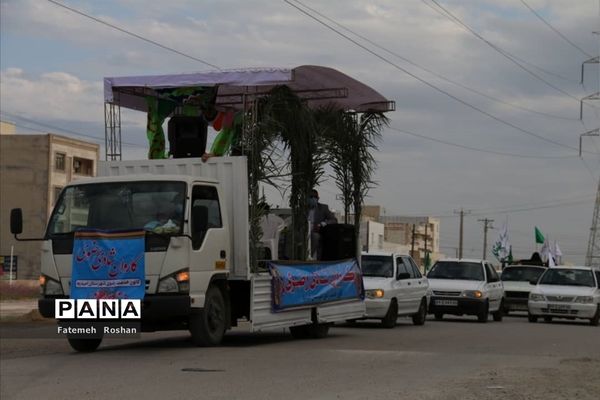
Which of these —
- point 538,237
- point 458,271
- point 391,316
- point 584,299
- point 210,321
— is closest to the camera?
point 210,321

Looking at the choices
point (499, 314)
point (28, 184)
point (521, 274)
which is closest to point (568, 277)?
point (499, 314)

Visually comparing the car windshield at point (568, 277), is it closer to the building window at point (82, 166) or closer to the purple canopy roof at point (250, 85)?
the purple canopy roof at point (250, 85)

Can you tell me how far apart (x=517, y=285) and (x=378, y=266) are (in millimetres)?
12566

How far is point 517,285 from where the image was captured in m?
34.8

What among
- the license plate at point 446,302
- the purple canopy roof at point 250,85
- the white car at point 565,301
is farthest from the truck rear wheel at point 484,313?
the purple canopy roof at point 250,85

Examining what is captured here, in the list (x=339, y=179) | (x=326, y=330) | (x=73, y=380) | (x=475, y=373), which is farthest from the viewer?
(x=339, y=179)

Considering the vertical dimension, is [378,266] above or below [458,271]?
above

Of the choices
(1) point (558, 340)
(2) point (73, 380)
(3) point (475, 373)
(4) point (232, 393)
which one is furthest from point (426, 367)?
(1) point (558, 340)

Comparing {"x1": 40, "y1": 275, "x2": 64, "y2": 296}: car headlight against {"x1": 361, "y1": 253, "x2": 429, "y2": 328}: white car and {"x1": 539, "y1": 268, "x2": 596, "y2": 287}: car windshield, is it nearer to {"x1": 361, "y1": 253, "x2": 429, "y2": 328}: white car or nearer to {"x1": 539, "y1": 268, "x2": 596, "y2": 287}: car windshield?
{"x1": 361, "y1": 253, "x2": 429, "y2": 328}: white car

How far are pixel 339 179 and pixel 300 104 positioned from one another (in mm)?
3331

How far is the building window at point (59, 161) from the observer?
305 feet

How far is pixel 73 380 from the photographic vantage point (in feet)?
37.6

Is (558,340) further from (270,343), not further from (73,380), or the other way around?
(73,380)

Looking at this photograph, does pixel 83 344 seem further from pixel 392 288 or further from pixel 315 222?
pixel 392 288
